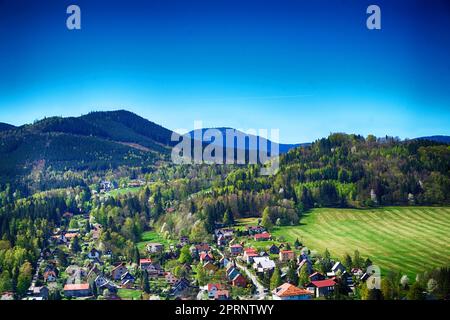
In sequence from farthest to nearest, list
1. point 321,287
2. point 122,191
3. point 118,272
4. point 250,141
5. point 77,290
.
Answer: point 122,191
point 250,141
point 118,272
point 77,290
point 321,287

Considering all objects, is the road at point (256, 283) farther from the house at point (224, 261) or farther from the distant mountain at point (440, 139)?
the distant mountain at point (440, 139)

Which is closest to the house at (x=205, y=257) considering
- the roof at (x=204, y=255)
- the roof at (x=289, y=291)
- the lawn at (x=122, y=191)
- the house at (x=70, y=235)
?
the roof at (x=204, y=255)

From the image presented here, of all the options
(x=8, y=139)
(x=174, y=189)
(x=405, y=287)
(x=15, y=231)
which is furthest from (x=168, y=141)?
(x=405, y=287)

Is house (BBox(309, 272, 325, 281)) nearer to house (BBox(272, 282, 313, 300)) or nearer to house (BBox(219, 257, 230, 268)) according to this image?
house (BBox(272, 282, 313, 300))

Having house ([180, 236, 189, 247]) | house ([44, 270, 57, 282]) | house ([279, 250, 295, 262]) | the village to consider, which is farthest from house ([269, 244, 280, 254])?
house ([44, 270, 57, 282])

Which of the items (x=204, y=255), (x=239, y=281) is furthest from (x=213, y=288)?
(x=204, y=255)

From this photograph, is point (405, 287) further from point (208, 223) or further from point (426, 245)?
point (208, 223)

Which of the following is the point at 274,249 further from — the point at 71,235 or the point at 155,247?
the point at 71,235
